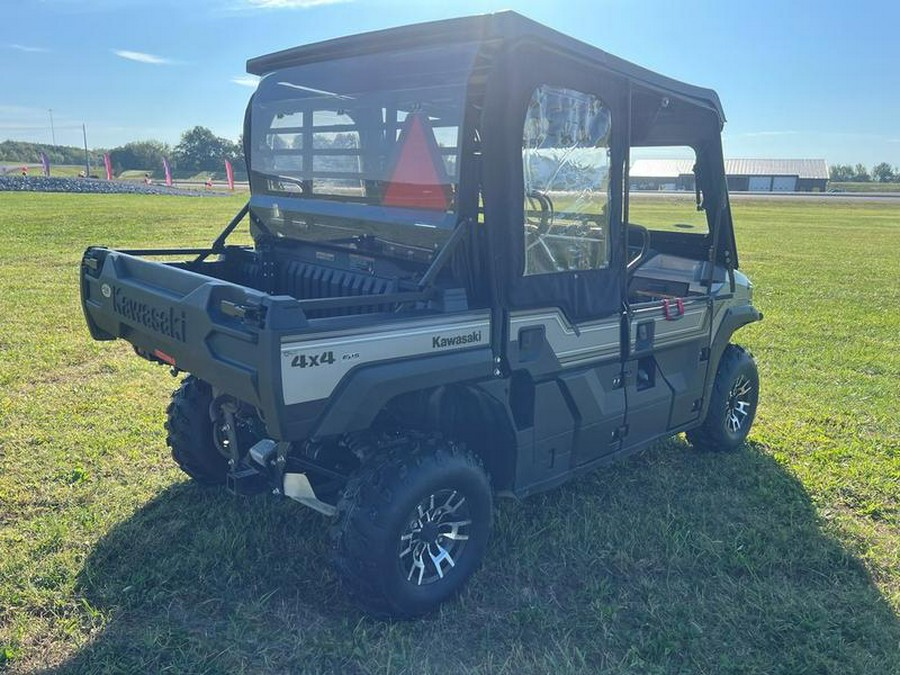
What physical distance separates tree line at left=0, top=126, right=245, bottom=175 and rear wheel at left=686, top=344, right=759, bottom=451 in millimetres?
48428

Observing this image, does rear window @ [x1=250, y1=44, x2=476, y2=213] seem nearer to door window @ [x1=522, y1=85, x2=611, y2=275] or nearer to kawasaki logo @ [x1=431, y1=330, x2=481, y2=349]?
door window @ [x1=522, y1=85, x2=611, y2=275]

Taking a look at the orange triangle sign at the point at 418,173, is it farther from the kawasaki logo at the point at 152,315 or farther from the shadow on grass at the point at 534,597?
the shadow on grass at the point at 534,597

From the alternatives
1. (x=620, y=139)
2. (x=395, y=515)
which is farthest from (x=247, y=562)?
(x=620, y=139)

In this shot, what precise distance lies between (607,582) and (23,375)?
507 centimetres

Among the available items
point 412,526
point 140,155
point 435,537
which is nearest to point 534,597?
point 435,537

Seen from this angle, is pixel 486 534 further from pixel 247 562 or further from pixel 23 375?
pixel 23 375

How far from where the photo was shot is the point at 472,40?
2.95 m

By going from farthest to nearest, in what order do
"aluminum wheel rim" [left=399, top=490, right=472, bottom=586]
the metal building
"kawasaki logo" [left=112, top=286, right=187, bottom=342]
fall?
the metal building, "aluminum wheel rim" [left=399, top=490, right=472, bottom=586], "kawasaki logo" [left=112, top=286, right=187, bottom=342]

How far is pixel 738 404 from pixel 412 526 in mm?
3001

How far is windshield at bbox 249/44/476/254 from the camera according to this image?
10.00 ft

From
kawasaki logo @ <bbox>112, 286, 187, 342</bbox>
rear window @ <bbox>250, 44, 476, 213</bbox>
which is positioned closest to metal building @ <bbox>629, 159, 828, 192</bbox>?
rear window @ <bbox>250, 44, 476, 213</bbox>

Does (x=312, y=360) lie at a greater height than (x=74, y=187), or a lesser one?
lesser

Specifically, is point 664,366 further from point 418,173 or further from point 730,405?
point 418,173

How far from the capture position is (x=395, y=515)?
8.98ft
